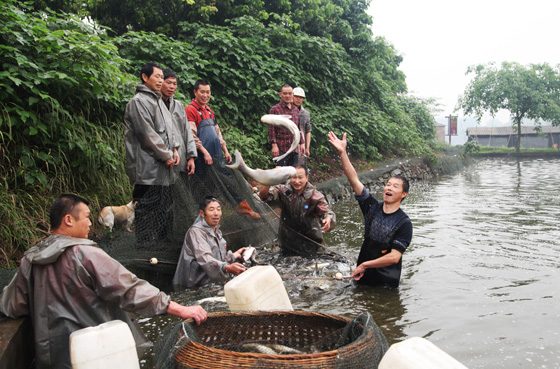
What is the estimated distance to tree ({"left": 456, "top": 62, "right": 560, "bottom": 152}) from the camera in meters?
A: 40.9

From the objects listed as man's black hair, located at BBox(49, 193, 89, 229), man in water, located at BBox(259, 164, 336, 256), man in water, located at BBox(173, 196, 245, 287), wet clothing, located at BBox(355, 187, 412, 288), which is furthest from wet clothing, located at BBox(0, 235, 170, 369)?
man in water, located at BBox(259, 164, 336, 256)

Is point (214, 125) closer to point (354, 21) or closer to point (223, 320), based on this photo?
point (223, 320)

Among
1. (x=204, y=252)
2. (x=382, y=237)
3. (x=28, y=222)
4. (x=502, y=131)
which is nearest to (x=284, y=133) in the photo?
(x=382, y=237)

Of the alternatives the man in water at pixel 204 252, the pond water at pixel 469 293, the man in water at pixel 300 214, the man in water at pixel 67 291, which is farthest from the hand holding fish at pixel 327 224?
the man in water at pixel 67 291

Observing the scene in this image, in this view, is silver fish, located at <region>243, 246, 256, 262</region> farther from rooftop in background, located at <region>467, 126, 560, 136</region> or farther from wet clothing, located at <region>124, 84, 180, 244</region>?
rooftop in background, located at <region>467, 126, 560, 136</region>

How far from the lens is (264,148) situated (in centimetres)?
1238

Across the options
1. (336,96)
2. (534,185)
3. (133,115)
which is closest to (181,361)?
(133,115)

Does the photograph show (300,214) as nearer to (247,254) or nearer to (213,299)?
(247,254)

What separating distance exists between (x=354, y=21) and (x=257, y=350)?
62.8ft

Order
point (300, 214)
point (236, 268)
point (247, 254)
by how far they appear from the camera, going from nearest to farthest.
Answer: point (236, 268) < point (247, 254) < point (300, 214)

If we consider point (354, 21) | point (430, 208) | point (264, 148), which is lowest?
point (430, 208)

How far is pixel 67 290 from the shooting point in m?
3.29

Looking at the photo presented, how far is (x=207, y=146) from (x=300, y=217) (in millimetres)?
1820

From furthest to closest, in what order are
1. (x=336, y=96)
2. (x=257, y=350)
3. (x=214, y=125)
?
(x=336, y=96), (x=214, y=125), (x=257, y=350)
